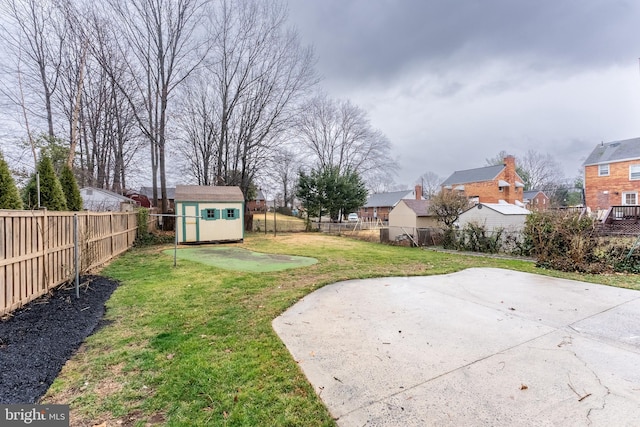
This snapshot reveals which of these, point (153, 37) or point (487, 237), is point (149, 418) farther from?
point (153, 37)

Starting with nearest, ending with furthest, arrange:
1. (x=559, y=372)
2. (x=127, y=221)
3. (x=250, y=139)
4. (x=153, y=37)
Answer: (x=559, y=372), (x=127, y=221), (x=153, y=37), (x=250, y=139)

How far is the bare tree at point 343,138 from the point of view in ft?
107

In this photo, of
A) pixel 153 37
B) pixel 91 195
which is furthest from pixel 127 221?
pixel 153 37

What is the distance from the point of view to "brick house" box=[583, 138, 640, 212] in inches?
838

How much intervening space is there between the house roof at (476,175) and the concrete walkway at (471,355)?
1091 inches

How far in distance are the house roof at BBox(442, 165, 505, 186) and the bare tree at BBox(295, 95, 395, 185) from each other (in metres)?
8.95

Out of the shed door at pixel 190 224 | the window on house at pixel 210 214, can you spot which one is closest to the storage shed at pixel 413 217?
the window on house at pixel 210 214

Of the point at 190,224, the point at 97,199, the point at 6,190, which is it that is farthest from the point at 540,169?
the point at 6,190

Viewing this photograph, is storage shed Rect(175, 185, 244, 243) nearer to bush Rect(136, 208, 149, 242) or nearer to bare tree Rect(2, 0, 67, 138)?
bush Rect(136, 208, 149, 242)

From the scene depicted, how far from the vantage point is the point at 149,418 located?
198 centimetres

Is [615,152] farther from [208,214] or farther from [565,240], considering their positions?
[208,214]

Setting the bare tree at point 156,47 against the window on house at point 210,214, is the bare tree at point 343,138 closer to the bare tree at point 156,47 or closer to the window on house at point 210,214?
the bare tree at point 156,47

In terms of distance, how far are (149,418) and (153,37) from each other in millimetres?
18939

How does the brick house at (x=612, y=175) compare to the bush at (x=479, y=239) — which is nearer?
the bush at (x=479, y=239)
